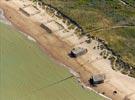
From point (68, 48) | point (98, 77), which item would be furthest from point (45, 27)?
point (98, 77)

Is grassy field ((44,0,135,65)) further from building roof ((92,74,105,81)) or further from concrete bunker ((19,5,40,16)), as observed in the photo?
building roof ((92,74,105,81))

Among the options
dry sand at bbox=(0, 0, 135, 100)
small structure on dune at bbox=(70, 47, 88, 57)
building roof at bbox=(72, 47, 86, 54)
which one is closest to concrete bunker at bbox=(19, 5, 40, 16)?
dry sand at bbox=(0, 0, 135, 100)

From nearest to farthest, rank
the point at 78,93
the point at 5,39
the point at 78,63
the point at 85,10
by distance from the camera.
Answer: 1. the point at 78,93
2. the point at 78,63
3. the point at 5,39
4. the point at 85,10

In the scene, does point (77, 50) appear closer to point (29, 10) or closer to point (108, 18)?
point (108, 18)

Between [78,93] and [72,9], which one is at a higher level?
[72,9]

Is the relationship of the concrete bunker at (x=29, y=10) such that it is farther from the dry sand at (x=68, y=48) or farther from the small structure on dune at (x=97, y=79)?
the small structure on dune at (x=97, y=79)

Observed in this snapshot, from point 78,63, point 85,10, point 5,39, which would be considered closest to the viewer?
point 78,63

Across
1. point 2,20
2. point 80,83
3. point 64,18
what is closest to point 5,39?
point 2,20

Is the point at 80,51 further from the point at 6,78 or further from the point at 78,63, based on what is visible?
the point at 6,78

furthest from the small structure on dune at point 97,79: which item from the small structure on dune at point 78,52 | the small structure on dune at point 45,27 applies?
the small structure on dune at point 45,27
